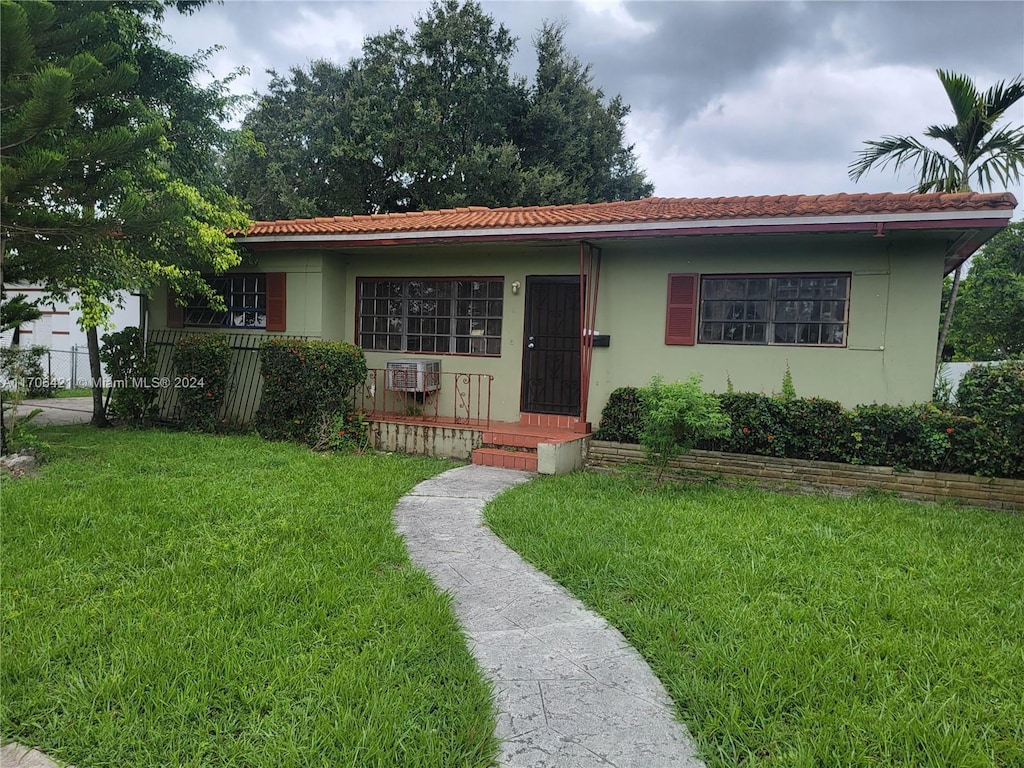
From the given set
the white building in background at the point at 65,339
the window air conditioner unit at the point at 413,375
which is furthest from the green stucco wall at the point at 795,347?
the white building in background at the point at 65,339

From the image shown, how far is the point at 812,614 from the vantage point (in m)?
3.12

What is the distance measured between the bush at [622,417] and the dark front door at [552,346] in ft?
3.05

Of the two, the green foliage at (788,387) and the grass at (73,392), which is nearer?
the green foliage at (788,387)

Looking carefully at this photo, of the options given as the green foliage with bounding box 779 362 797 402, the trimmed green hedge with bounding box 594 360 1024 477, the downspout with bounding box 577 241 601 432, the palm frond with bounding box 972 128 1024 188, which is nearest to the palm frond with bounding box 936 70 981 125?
the palm frond with bounding box 972 128 1024 188

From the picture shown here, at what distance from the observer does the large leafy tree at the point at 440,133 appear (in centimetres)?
1834

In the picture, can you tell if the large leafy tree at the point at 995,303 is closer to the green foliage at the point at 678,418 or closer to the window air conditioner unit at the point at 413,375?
the green foliage at the point at 678,418

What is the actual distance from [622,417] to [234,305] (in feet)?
Result: 22.1

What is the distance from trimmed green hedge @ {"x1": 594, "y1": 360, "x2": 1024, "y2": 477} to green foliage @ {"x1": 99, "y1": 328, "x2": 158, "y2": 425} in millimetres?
7454

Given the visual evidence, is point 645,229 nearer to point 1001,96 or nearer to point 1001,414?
point 1001,414

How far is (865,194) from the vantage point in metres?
6.71

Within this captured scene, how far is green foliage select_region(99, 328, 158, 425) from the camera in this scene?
29.3 ft

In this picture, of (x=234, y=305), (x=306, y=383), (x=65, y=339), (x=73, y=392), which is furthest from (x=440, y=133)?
(x=306, y=383)

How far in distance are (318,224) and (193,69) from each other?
266 centimetres

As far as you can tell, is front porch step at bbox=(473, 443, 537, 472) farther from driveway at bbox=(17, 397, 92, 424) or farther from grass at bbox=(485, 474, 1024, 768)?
driveway at bbox=(17, 397, 92, 424)
